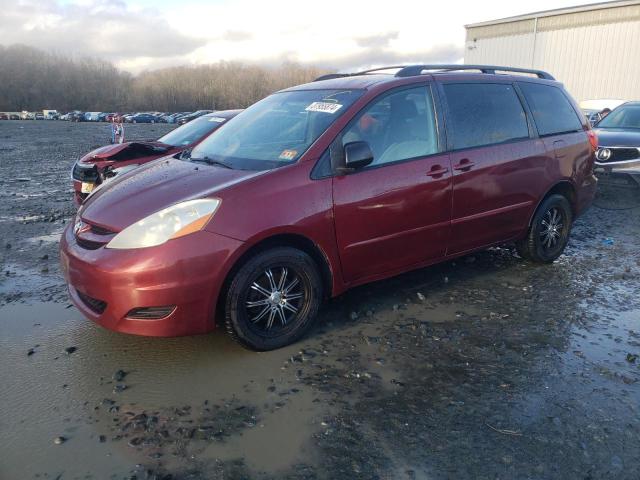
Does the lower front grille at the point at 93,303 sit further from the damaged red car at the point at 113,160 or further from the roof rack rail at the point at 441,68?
the damaged red car at the point at 113,160

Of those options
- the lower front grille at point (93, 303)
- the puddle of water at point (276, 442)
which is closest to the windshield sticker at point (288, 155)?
the lower front grille at point (93, 303)

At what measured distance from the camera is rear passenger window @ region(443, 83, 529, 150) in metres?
4.27

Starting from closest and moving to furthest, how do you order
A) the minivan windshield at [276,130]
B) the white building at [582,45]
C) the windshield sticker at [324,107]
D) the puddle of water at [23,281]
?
the minivan windshield at [276,130] → the windshield sticker at [324,107] → the puddle of water at [23,281] → the white building at [582,45]

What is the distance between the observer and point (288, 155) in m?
3.64

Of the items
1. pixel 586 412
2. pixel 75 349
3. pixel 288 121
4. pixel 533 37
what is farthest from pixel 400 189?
pixel 533 37

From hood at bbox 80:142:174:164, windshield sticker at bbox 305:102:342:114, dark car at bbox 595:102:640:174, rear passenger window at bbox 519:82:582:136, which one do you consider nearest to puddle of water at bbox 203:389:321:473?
windshield sticker at bbox 305:102:342:114

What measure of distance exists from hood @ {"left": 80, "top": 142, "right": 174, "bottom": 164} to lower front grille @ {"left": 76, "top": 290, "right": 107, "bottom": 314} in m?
3.97

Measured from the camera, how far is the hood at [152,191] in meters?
3.26

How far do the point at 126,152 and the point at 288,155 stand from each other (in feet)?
13.8

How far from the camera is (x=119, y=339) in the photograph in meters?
3.64

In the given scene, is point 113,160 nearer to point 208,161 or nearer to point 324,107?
point 208,161

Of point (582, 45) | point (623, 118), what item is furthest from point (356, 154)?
point (582, 45)

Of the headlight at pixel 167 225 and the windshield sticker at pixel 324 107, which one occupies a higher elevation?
the windshield sticker at pixel 324 107

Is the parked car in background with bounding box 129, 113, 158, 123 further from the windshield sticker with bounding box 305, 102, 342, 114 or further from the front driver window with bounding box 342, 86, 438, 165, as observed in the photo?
the front driver window with bounding box 342, 86, 438, 165
